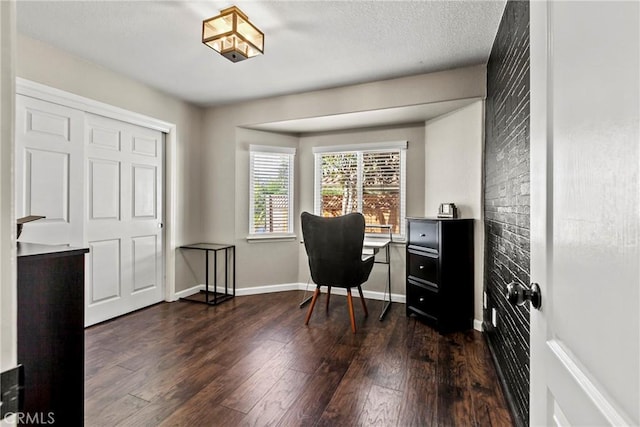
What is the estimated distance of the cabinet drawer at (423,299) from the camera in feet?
9.06

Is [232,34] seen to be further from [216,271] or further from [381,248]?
[216,271]

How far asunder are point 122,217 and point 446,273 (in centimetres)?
326

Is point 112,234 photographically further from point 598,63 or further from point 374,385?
point 598,63

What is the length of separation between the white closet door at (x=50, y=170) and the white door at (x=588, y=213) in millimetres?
3221

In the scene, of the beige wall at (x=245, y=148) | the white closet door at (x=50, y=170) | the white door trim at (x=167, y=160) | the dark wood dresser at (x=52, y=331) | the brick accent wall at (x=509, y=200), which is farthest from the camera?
the beige wall at (x=245, y=148)

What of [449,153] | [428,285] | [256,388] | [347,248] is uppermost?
[449,153]

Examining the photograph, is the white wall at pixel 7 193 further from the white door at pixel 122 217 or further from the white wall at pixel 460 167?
the white wall at pixel 460 167

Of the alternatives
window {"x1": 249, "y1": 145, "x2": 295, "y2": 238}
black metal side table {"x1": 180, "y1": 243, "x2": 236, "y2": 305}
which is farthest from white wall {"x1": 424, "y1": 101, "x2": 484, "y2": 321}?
black metal side table {"x1": 180, "y1": 243, "x2": 236, "y2": 305}

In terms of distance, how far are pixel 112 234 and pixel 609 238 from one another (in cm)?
362

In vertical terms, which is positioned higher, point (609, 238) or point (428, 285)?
point (609, 238)

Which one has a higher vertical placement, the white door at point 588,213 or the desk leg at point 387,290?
the white door at point 588,213

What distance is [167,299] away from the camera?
3588 mm

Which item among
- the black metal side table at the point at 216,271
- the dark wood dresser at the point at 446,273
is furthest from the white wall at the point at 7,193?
the black metal side table at the point at 216,271

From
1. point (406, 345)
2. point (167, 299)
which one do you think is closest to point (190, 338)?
point (167, 299)
